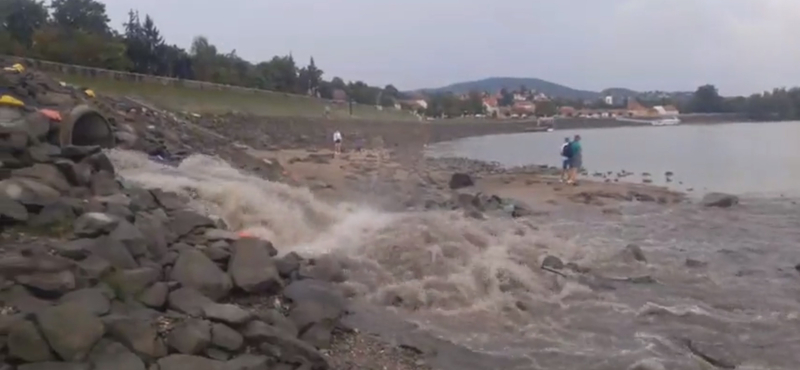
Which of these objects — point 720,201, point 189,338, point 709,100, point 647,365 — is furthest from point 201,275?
point 709,100

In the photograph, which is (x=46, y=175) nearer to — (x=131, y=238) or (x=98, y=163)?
(x=98, y=163)

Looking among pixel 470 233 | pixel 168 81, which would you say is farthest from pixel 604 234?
pixel 168 81

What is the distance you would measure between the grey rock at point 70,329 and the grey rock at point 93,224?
201 centimetres

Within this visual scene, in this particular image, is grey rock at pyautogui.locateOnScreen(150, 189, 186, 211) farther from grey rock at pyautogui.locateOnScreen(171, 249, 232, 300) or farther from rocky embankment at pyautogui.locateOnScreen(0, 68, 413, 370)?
grey rock at pyautogui.locateOnScreen(171, 249, 232, 300)

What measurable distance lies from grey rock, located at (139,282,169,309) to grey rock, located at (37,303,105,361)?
923mm

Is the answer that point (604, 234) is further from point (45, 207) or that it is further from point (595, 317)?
point (45, 207)

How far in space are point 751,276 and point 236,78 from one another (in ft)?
199

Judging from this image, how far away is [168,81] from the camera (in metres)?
44.8

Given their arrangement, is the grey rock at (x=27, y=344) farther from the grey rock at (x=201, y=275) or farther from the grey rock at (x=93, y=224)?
the grey rock at (x=93, y=224)

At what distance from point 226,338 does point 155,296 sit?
94 centimetres

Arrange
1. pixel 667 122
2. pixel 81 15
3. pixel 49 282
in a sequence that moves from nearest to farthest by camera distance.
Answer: pixel 49 282 → pixel 81 15 → pixel 667 122

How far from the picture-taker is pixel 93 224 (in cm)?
771

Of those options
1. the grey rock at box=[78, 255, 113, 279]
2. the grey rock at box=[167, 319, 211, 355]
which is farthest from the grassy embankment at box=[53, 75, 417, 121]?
the grey rock at box=[167, 319, 211, 355]

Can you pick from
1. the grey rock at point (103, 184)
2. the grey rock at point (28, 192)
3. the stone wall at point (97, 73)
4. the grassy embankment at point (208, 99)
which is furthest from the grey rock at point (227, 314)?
the grassy embankment at point (208, 99)
